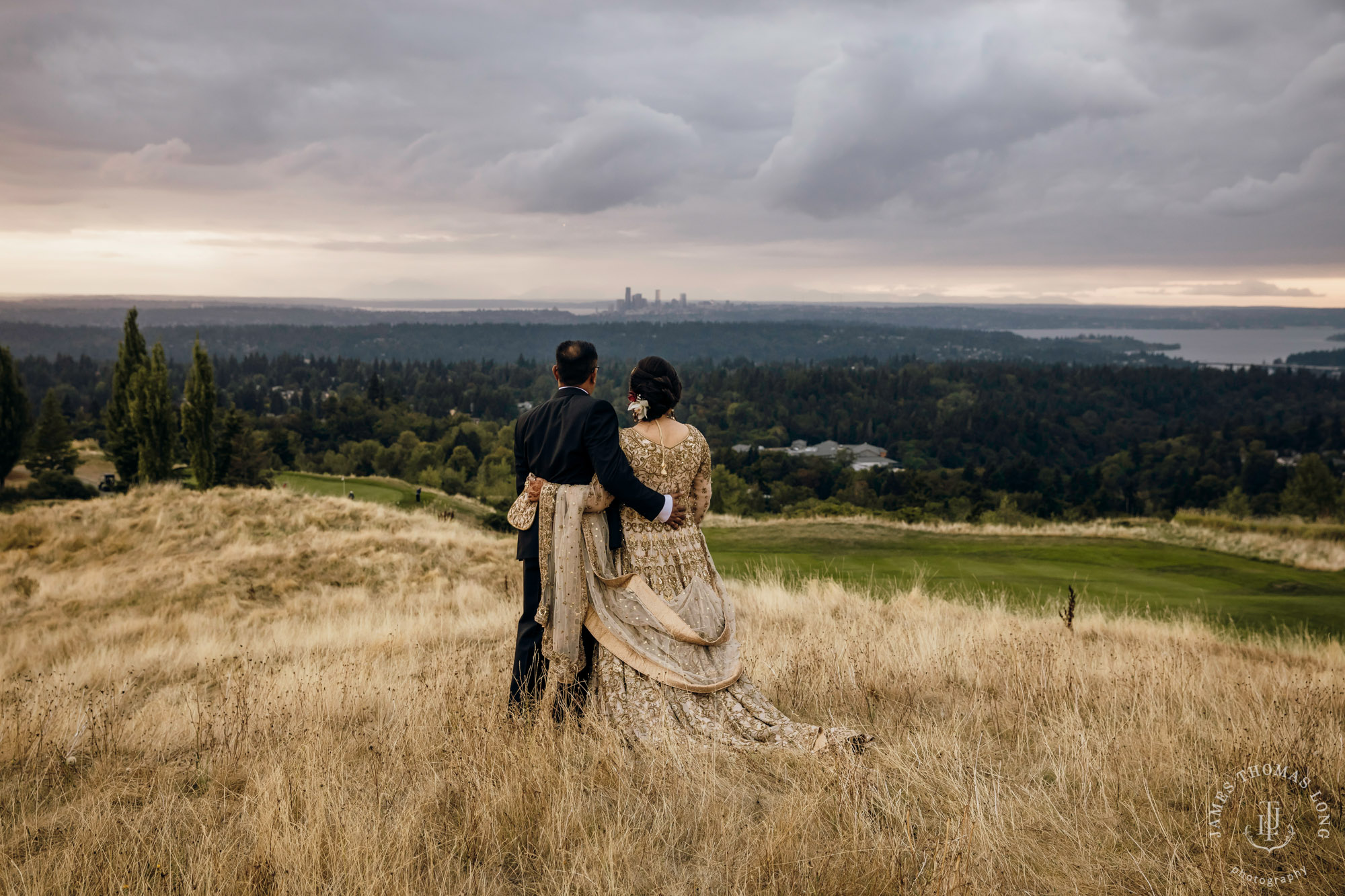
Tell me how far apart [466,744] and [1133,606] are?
935 cm

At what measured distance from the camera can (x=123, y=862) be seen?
8.98 ft

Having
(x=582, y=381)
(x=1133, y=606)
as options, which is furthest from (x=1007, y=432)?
(x=582, y=381)

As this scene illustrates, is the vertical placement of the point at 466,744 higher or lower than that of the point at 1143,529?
higher

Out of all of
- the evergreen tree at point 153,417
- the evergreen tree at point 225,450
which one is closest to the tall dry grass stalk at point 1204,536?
the evergreen tree at point 153,417

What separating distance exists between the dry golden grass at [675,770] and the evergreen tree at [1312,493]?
3143 inches

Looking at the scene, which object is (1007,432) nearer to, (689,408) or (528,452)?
(689,408)

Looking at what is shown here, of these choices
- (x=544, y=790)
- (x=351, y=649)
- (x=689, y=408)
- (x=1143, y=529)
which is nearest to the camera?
(x=544, y=790)

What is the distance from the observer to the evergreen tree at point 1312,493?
220 feet

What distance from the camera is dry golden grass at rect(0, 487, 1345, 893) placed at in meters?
2.72

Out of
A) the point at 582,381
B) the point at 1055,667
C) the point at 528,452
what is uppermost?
the point at 582,381

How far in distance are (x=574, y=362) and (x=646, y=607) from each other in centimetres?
144

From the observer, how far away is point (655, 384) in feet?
13.3

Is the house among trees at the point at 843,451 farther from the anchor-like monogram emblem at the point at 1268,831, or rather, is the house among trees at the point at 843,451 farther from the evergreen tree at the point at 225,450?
the anchor-like monogram emblem at the point at 1268,831

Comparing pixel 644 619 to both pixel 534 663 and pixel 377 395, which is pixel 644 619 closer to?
pixel 534 663
